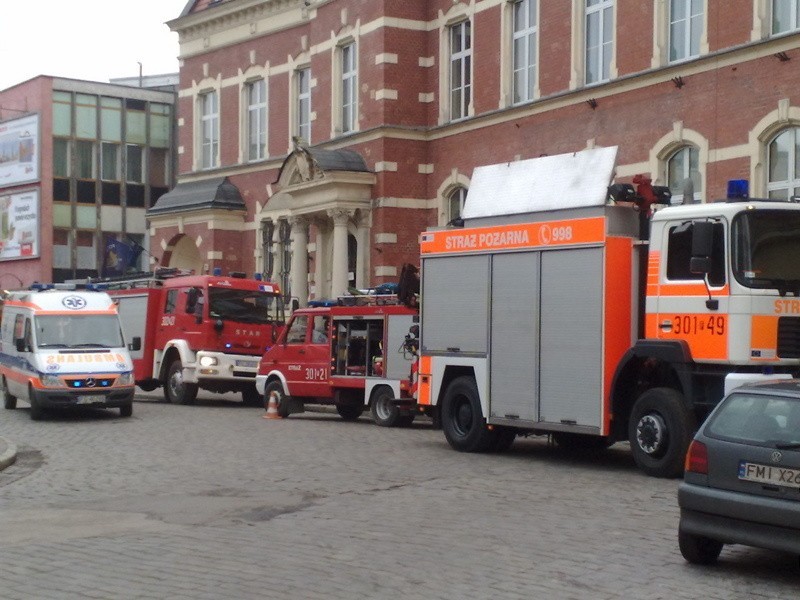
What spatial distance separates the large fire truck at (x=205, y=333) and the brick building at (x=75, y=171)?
84.6ft

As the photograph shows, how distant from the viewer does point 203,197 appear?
143 ft

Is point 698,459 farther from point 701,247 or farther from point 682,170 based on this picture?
point 682,170

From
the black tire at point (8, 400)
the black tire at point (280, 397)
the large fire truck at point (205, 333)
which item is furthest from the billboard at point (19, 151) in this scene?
the black tire at point (280, 397)

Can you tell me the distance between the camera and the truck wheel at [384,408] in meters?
22.4

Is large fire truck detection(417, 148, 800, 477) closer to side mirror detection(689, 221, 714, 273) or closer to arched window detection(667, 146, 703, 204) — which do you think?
side mirror detection(689, 221, 714, 273)

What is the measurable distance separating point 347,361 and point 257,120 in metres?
20.8

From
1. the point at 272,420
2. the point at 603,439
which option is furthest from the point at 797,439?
the point at 272,420

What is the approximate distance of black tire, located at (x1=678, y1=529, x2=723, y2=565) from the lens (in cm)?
934

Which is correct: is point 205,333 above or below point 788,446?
above

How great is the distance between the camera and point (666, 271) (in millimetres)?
14641

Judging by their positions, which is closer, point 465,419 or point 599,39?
point 465,419

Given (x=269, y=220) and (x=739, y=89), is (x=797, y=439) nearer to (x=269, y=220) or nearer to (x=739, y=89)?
(x=739, y=89)

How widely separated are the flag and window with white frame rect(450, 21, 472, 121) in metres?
24.4

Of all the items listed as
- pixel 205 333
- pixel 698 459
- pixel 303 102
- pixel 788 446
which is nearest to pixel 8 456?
pixel 698 459
